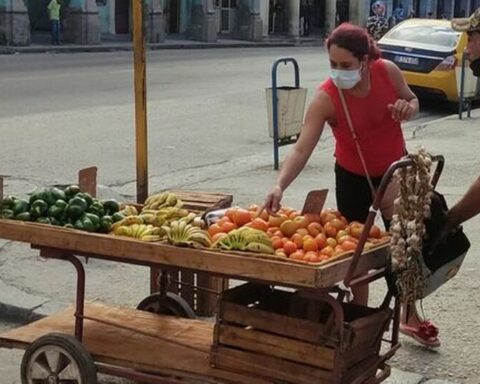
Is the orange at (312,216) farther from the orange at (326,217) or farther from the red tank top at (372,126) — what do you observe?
the red tank top at (372,126)

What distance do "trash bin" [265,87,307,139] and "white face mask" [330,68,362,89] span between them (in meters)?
6.37

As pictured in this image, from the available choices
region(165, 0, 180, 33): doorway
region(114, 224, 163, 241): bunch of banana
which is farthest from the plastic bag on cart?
region(165, 0, 180, 33): doorway

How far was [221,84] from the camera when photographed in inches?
820

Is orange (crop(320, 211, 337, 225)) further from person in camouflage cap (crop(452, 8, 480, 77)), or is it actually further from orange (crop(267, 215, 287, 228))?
person in camouflage cap (crop(452, 8, 480, 77))

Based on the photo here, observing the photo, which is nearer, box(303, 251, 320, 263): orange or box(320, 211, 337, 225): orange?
box(303, 251, 320, 263): orange

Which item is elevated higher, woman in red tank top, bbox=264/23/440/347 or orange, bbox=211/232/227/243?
woman in red tank top, bbox=264/23/440/347

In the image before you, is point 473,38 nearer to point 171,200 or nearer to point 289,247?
point 289,247

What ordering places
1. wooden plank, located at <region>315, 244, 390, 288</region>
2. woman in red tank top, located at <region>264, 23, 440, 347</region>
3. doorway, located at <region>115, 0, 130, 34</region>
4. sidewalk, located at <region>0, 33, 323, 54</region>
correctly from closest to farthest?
wooden plank, located at <region>315, 244, 390, 288</region> → woman in red tank top, located at <region>264, 23, 440, 347</region> → sidewalk, located at <region>0, 33, 323, 54</region> → doorway, located at <region>115, 0, 130, 34</region>

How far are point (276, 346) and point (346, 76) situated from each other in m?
1.37

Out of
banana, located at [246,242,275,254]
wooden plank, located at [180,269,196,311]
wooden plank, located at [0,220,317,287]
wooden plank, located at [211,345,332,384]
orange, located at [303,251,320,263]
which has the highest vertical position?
banana, located at [246,242,275,254]

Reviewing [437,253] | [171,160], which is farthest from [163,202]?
[171,160]

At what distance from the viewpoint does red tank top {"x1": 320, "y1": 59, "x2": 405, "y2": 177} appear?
4.85 meters

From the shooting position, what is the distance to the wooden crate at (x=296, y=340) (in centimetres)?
407

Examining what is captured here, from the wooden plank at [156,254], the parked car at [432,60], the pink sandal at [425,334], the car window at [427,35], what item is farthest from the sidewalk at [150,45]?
the wooden plank at [156,254]
